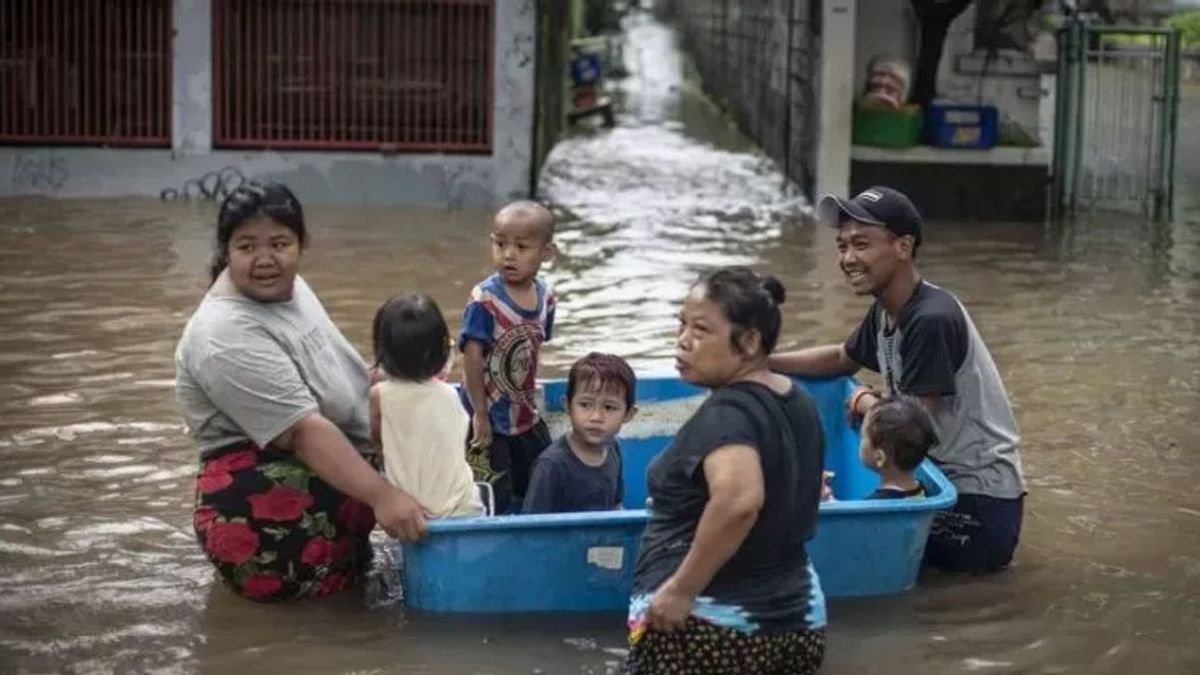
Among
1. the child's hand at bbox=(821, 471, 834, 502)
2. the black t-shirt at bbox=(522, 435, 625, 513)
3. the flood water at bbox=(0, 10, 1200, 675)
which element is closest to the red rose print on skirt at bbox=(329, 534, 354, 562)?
the flood water at bbox=(0, 10, 1200, 675)

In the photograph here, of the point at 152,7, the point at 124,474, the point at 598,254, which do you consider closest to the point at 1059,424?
the point at 124,474

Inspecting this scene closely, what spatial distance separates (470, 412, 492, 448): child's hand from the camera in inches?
258

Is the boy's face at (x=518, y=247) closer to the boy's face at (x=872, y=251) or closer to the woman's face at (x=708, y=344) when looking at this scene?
the boy's face at (x=872, y=251)

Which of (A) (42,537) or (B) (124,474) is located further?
(B) (124,474)

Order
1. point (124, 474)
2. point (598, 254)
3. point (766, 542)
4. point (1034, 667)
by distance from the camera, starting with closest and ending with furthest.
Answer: point (766, 542)
point (1034, 667)
point (124, 474)
point (598, 254)

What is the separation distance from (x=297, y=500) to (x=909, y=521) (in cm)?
191

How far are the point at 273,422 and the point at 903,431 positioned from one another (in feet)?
6.47

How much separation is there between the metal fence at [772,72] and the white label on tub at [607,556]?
12133 mm

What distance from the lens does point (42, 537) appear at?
6793 millimetres

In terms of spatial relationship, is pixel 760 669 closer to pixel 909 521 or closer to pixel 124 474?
pixel 909 521

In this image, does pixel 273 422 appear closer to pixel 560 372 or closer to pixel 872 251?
pixel 872 251

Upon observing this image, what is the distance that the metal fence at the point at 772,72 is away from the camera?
18.8 m

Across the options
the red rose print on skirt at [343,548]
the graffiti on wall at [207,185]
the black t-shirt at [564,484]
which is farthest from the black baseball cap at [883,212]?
the graffiti on wall at [207,185]

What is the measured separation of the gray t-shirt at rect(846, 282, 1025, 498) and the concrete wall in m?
11.3
